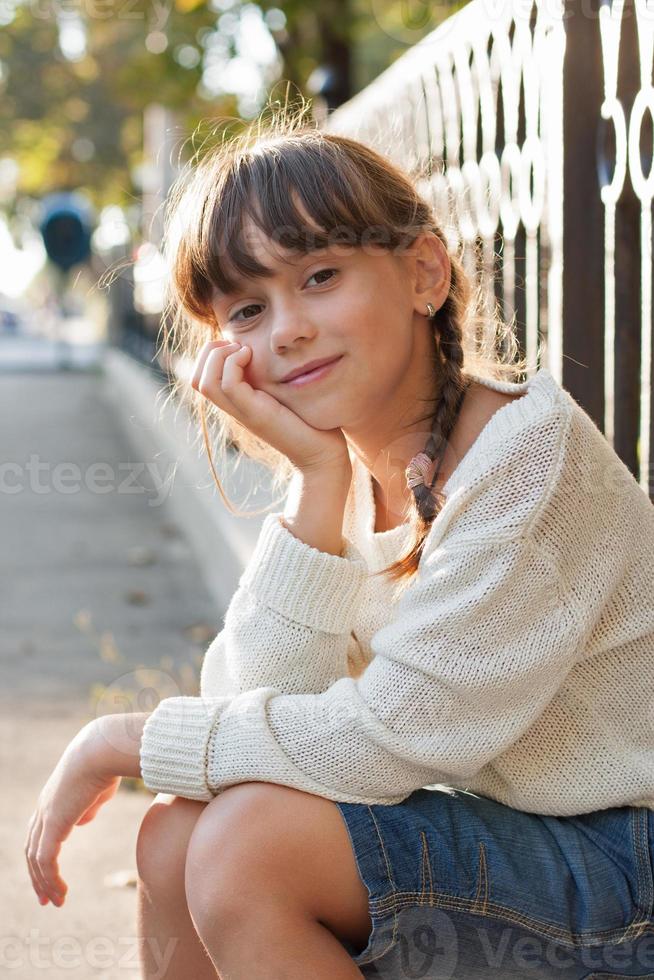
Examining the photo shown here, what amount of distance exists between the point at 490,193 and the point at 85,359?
735 inches

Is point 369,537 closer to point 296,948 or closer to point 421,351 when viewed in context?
point 421,351

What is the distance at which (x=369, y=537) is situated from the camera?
6.75ft

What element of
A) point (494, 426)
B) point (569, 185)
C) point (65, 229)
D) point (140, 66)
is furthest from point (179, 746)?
point (65, 229)

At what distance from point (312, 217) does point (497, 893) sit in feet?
3.33

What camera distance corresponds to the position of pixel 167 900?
5.62ft

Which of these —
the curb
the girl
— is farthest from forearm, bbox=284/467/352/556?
the curb

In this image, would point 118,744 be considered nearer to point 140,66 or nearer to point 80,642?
point 80,642

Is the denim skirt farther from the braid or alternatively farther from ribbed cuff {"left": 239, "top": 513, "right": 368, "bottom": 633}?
the braid

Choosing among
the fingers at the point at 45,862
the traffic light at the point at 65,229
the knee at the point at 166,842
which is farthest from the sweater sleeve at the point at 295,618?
the traffic light at the point at 65,229

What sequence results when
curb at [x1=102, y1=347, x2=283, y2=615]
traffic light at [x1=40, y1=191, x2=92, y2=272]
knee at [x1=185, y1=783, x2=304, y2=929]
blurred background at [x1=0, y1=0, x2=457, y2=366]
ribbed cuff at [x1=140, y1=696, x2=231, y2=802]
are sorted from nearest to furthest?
knee at [x1=185, y1=783, x2=304, y2=929] < ribbed cuff at [x1=140, y1=696, x2=231, y2=802] < curb at [x1=102, y1=347, x2=283, y2=615] < blurred background at [x1=0, y1=0, x2=457, y2=366] < traffic light at [x1=40, y1=191, x2=92, y2=272]

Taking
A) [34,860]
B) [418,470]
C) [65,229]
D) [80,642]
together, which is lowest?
[65,229]

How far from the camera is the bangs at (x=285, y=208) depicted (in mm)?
1851

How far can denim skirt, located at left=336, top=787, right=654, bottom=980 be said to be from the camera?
157cm

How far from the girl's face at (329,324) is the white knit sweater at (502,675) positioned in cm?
25
